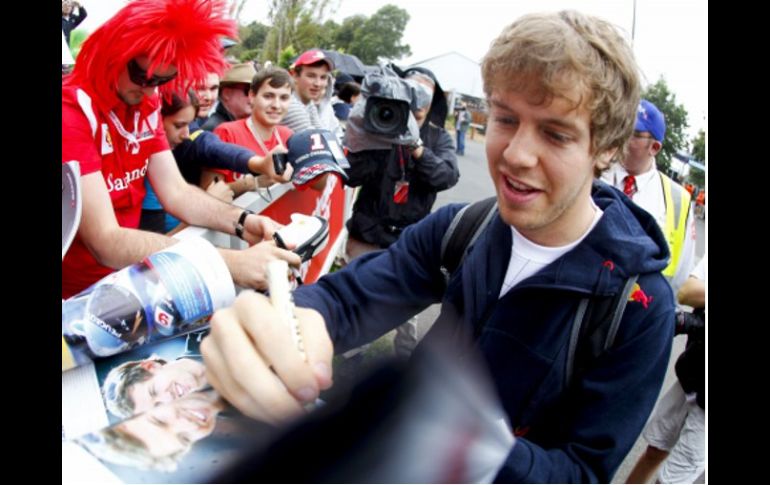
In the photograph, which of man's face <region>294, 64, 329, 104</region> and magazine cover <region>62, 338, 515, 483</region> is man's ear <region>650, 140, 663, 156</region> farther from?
man's face <region>294, 64, 329, 104</region>

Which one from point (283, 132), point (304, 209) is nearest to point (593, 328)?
point (304, 209)

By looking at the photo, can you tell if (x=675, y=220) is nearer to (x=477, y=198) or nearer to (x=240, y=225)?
(x=240, y=225)

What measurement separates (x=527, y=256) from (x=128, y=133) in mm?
1371

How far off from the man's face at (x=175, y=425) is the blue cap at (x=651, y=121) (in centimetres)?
274

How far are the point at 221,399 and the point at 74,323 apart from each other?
19.0 inches

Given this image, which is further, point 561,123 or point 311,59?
point 311,59

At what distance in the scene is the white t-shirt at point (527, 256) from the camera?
116 cm

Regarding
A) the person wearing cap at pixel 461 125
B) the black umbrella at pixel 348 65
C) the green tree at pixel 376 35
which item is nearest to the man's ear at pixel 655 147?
the black umbrella at pixel 348 65

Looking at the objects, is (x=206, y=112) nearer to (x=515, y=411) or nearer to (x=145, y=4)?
(x=145, y=4)

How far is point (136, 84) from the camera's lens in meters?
1.68

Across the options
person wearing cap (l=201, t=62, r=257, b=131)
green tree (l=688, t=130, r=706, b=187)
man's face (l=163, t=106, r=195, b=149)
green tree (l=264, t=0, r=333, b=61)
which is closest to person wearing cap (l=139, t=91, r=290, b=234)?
man's face (l=163, t=106, r=195, b=149)

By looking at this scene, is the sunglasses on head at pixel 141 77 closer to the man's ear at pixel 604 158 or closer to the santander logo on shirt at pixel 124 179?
the santander logo on shirt at pixel 124 179

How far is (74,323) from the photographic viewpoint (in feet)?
3.02

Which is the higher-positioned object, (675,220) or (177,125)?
(177,125)
